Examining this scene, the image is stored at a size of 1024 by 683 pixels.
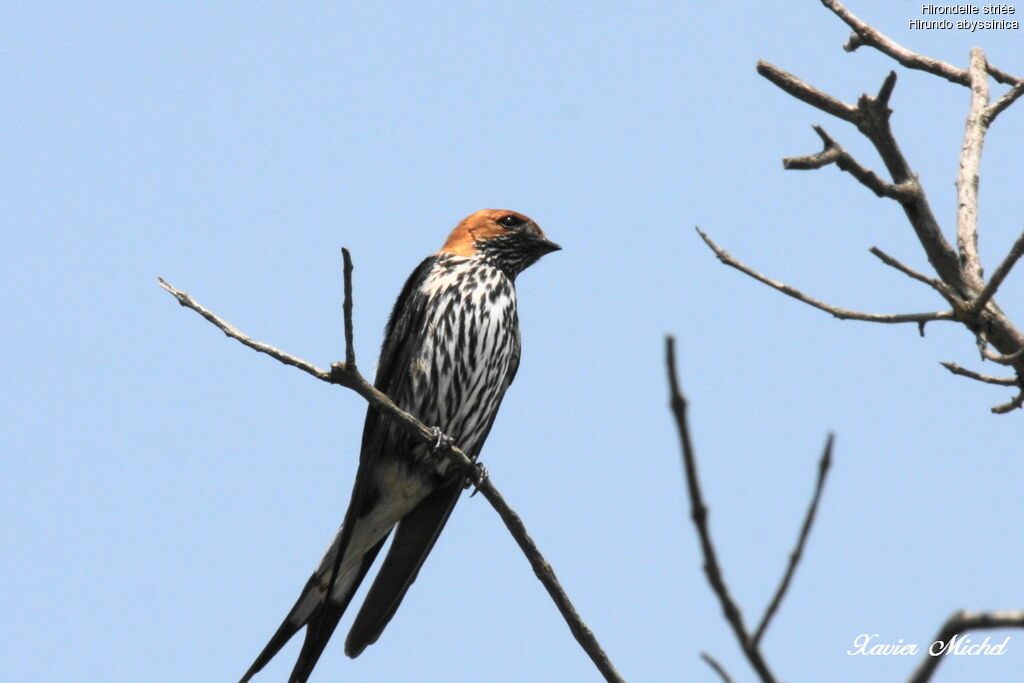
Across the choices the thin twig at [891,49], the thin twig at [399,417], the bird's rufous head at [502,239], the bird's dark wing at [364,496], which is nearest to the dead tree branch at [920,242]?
the thin twig at [891,49]

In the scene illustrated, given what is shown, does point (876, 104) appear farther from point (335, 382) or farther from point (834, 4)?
point (335, 382)

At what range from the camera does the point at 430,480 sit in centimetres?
751

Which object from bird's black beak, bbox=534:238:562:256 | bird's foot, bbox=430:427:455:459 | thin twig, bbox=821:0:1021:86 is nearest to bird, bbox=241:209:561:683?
bird's foot, bbox=430:427:455:459

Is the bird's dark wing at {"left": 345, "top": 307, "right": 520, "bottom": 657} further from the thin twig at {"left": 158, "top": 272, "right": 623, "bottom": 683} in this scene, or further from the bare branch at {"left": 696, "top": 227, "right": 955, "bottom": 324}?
the bare branch at {"left": 696, "top": 227, "right": 955, "bottom": 324}

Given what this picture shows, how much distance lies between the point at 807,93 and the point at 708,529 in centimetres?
213

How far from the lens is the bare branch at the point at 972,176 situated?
3.61 m

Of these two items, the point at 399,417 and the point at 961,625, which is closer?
the point at 961,625

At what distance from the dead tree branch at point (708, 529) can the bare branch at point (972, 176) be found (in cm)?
201

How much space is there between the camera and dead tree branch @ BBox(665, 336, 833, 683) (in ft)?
5.42

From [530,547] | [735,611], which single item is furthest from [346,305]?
[735,611]

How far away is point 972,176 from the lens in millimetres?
3928

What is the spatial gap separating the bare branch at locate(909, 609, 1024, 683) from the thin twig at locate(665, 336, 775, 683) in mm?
195

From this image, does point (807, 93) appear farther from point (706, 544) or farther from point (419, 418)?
point (419, 418)

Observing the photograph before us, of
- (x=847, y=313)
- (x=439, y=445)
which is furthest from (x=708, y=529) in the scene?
(x=439, y=445)
